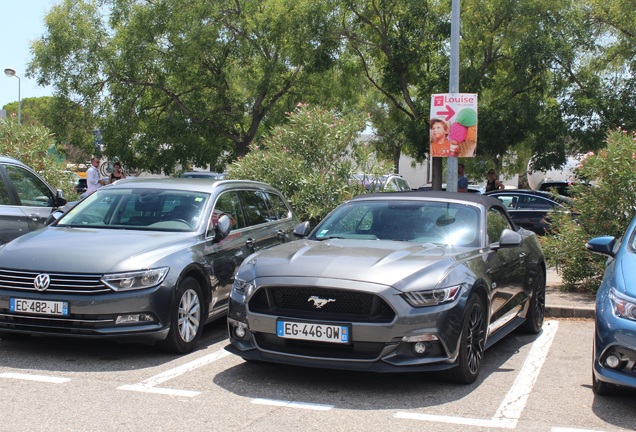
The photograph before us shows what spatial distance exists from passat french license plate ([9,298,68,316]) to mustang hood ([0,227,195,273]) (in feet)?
0.91

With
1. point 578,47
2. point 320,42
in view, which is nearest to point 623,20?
point 578,47

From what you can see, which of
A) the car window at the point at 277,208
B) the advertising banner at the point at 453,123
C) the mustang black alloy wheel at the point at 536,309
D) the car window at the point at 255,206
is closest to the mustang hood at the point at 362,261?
the mustang black alloy wheel at the point at 536,309

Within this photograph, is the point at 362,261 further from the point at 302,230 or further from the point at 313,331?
the point at 302,230

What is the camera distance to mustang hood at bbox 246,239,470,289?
5.95 meters

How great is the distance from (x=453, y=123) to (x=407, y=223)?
7.20 m

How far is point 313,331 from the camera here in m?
5.85

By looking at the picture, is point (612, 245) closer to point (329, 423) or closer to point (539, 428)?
point (539, 428)

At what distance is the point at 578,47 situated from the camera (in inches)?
949

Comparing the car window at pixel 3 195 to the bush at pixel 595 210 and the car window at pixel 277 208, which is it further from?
the bush at pixel 595 210

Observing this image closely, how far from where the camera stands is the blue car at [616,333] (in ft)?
17.7

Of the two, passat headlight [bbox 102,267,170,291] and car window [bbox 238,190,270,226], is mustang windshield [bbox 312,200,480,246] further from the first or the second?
car window [bbox 238,190,270,226]

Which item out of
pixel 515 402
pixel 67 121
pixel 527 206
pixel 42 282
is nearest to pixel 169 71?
pixel 67 121

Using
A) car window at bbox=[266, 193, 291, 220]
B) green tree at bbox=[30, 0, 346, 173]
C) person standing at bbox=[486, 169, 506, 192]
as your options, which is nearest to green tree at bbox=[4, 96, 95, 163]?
green tree at bbox=[30, 0, 346, 173]

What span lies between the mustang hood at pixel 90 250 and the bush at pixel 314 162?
5.47 meters
